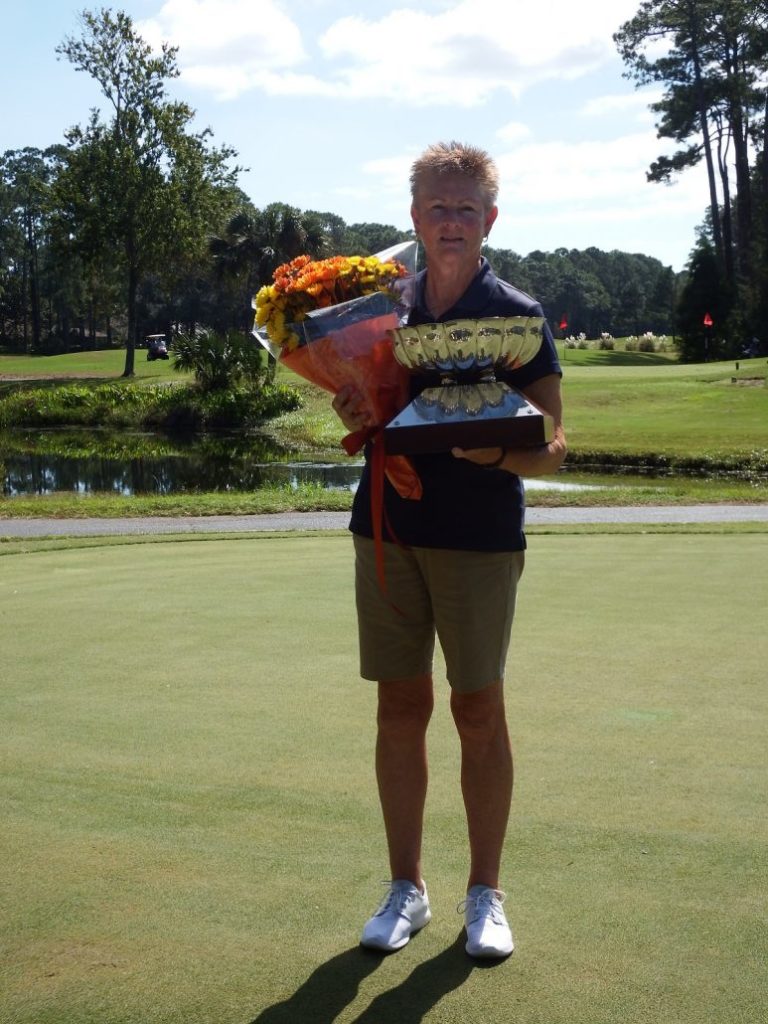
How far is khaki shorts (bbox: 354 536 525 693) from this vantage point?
3084mm

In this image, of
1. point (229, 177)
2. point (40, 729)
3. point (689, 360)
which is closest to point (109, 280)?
point (229, 177)

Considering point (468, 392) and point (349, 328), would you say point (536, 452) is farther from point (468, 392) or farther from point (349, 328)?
point (349, 328)

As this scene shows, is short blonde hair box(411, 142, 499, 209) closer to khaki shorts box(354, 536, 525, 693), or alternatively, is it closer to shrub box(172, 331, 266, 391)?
khaki shorts box(354, 536, 525, 693)

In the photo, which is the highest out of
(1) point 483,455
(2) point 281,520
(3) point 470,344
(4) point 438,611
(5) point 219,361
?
(5) point 219,361

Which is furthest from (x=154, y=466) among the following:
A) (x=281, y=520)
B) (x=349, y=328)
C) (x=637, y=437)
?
(x=349, y=328)

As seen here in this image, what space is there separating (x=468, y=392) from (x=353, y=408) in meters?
0.36

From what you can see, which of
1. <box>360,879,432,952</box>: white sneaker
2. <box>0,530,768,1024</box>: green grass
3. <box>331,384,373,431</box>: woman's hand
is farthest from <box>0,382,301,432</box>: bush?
<box>360,879,432,952</box>: white sneaker

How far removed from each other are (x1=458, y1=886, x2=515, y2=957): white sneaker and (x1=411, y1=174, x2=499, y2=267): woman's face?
5.11 feet

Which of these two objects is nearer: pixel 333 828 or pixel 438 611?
pixel 438 611

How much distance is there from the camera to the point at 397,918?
2.96m

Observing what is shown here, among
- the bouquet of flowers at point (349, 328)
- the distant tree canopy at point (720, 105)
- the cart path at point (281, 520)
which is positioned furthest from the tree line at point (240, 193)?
the bouquet of flowers at point (349, 328)

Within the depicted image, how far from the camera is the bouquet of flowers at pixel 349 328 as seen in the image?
314cm

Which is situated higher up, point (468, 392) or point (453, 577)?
point (468, 392)

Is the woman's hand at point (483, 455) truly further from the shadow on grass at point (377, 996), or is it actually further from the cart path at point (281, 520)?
the cart path at point (281, 520)
